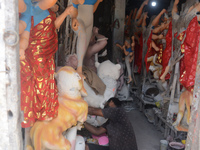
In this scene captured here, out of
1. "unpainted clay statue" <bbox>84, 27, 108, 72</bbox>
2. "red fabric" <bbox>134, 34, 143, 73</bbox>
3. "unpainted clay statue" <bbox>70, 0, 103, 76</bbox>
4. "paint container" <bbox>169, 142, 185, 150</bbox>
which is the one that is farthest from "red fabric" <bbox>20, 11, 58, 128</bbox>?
"red fabric" <bbox>134, 34, 143, 73</bbox>

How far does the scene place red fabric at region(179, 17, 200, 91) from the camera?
315 centimetres

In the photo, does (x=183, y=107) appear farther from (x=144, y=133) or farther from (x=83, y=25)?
(x=83, y=25)

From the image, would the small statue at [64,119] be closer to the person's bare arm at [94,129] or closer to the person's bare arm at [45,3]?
the person's bare arm at [45,3]

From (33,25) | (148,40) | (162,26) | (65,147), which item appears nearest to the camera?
(33,25)

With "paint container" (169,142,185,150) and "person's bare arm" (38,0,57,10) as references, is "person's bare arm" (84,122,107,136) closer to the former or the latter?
"paint container" (169,142,185,150)

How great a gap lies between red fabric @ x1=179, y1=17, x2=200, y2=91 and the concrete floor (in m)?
1.28

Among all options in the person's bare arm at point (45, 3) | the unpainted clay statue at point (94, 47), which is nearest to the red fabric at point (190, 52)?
the unpainted clay statue at point (94, 47)

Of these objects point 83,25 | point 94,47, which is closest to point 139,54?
point 94,47

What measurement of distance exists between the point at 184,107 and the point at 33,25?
2774 millimetres

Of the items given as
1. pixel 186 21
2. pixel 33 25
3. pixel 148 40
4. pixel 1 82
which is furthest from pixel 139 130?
pixel 1 82

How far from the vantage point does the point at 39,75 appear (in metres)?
1.73

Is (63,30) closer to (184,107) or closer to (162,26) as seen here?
(184,107)

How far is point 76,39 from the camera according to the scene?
2643 mm

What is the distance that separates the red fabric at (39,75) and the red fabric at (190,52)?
218 cm
